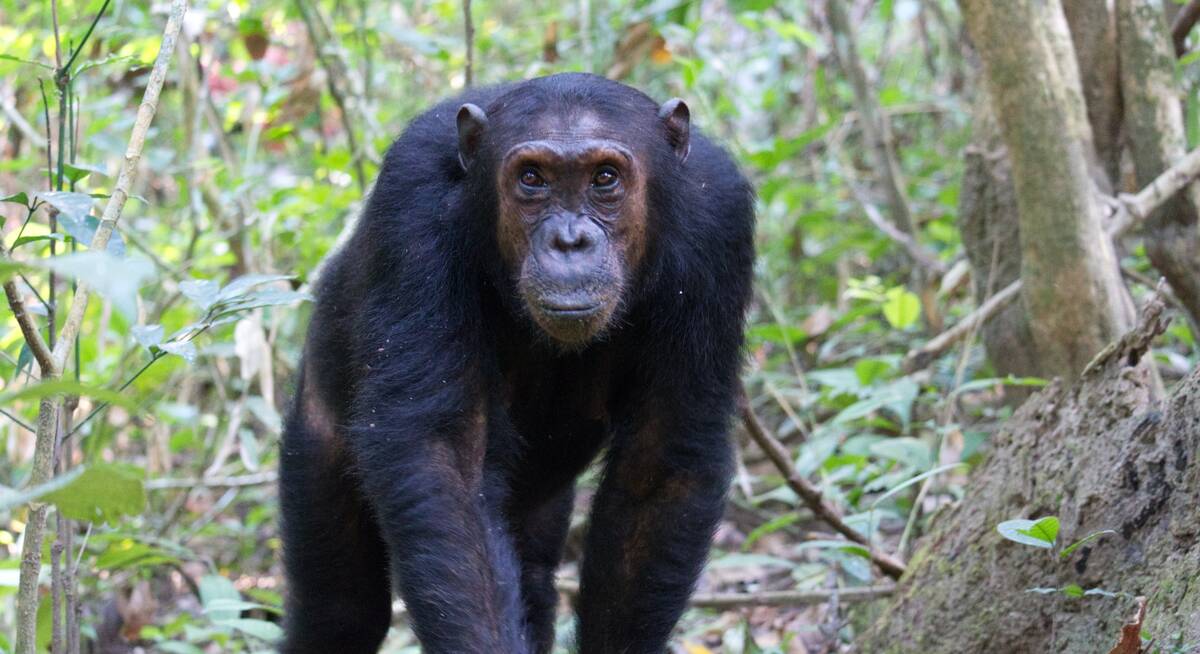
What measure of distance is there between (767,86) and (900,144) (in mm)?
1358

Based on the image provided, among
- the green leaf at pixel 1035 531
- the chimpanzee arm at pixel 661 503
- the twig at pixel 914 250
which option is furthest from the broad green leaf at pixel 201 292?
the twig at pixel 914 250

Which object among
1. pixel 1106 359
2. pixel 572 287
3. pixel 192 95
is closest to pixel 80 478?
pixel 572 287

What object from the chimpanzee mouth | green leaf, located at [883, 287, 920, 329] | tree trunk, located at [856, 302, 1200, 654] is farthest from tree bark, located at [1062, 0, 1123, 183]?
the chimpanzee mouth

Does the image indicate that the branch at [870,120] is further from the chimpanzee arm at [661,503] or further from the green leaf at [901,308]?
the chimpanzee arm at [661,503]

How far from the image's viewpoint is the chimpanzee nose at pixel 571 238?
13.9 ft

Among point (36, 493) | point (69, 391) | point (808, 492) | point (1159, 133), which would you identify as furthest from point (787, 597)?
point (69, 391)

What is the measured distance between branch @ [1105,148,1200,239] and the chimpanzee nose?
8.87 ft

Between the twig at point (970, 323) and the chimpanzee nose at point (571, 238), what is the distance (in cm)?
279

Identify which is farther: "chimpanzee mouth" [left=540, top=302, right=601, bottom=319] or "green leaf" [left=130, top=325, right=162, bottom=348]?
"chimpanzee mouth" [left=540, top=302, right=601, bottom=319]

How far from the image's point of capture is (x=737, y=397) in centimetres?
476

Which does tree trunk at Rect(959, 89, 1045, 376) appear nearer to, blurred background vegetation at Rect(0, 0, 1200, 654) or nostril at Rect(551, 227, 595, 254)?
blurred background vegetation at Rect(0, 0, 1200, 654)

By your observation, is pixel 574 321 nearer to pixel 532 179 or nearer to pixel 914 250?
pixel 532 179

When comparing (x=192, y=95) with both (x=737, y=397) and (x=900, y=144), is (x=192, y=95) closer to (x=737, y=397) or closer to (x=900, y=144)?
(x=737, y=397)

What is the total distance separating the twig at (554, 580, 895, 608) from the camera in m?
5.45
